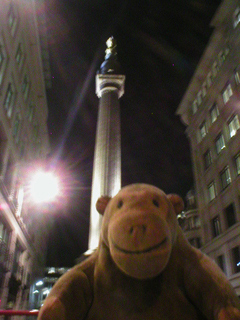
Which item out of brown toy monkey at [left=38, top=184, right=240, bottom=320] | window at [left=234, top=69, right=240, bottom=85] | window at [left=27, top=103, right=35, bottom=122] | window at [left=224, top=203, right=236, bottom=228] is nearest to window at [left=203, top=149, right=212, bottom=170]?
window at [left=224, top=203, right=236, bottom=228]

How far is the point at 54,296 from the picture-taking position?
9.61ft

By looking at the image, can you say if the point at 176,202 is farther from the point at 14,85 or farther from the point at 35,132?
the point at 35,132

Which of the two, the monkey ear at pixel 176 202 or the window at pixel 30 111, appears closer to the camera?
the monkey ear at pixel 176 202

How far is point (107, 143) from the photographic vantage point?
28.4 m

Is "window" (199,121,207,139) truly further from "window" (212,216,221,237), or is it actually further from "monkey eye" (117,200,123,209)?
"monkey eye" (117,200,123,209)

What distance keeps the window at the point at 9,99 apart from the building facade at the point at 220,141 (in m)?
16.0

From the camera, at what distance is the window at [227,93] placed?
23.8 metres

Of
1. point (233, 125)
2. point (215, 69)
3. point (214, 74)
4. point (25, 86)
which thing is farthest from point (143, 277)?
point (215, 69)

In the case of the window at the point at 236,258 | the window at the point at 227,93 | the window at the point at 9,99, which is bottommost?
the window at the point at 236,258

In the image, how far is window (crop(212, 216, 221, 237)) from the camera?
23.4 m

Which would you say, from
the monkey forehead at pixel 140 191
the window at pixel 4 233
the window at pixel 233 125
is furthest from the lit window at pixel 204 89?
the monkey forehead at pixel 140 191

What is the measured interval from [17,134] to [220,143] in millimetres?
16226

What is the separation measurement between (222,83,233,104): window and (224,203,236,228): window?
846 centimetres

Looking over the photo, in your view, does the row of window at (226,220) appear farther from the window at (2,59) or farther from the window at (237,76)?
the window at (2,59)
